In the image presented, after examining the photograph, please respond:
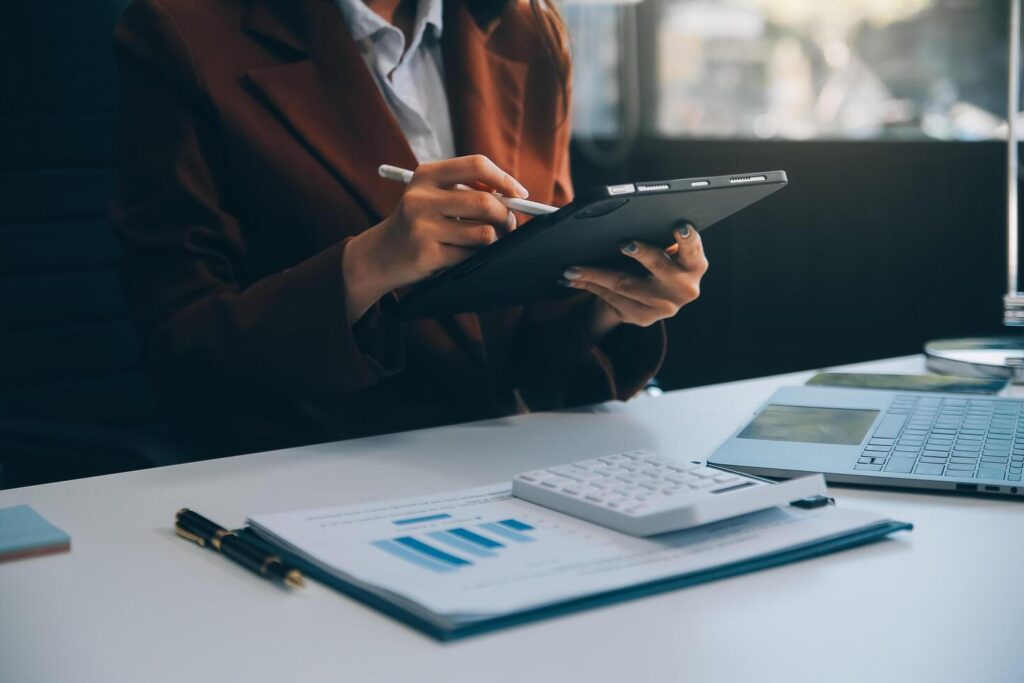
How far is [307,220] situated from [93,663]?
25.2 inches

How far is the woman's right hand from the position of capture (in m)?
0.86

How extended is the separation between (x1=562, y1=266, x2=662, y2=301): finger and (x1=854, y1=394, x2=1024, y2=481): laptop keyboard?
236 mm

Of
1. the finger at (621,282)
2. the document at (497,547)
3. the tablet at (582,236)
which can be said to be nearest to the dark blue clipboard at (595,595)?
the document at (497,547)

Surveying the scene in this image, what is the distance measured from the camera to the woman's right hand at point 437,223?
0.86 meters

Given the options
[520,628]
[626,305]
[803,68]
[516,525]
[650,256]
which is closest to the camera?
[520,628]

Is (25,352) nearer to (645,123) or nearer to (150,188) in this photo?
(150,188)

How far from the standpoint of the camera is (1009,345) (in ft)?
4.25

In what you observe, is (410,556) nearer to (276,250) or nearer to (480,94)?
(276,250)

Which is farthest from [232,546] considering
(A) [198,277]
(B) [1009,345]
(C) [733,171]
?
(C) [733,171]

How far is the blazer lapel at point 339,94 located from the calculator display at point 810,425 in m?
0.44

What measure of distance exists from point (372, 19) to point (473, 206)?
15.2 inches

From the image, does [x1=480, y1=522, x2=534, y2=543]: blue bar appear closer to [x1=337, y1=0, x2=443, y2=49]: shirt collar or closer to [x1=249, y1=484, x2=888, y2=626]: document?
[x1=249, y1=484, x2=888, y2=626]: document

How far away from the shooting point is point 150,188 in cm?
105

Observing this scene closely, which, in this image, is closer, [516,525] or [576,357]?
[516,525]
